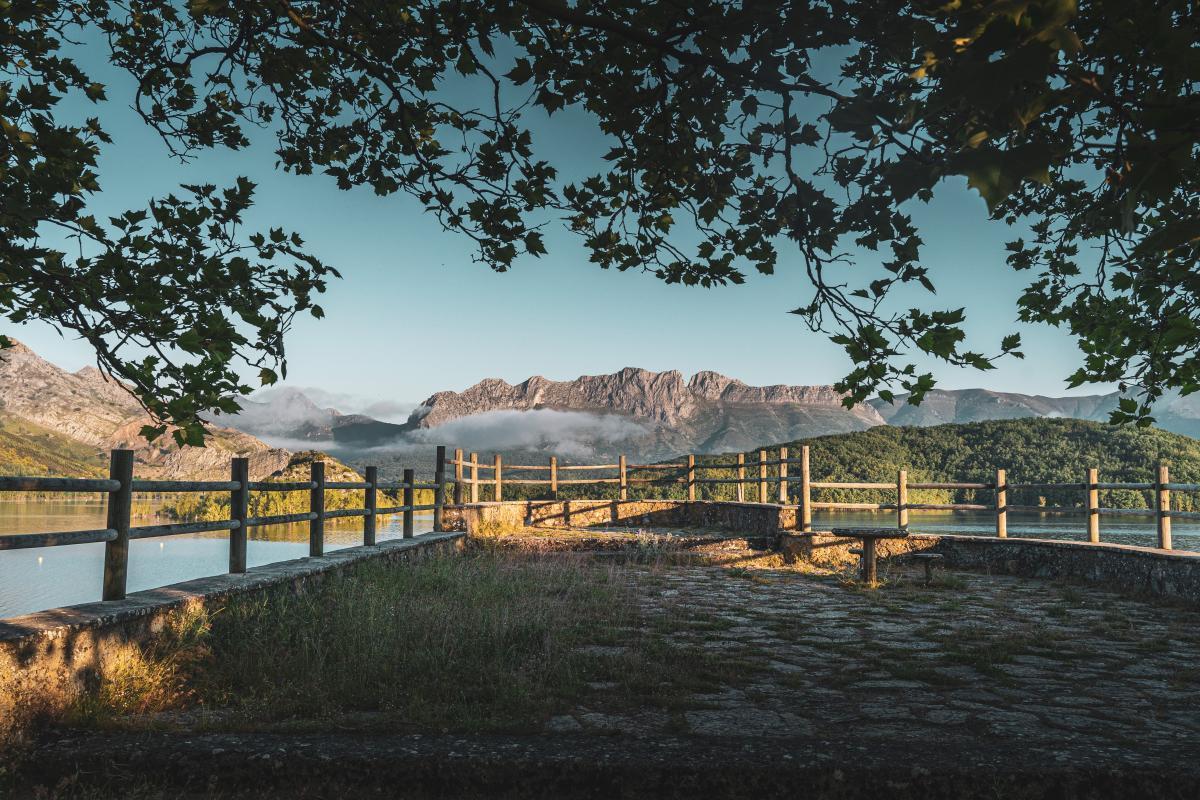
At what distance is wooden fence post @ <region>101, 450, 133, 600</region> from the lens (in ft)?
14.8

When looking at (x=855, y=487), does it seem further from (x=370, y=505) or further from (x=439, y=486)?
(x=370, y=505)

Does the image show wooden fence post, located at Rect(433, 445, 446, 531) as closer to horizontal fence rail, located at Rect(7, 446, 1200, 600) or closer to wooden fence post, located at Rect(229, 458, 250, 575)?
horizontal fence rail, located at Rect(7, 446, 1200, 600)

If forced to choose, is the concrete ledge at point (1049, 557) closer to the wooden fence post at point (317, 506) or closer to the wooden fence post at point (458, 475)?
the wooden fence post at point (317, 506)

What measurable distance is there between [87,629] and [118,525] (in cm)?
115

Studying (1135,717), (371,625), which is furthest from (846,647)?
(371,625)

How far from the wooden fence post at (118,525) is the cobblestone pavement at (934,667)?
312cm

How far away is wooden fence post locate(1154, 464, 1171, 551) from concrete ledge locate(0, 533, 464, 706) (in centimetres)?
948

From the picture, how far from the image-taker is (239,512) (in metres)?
6.25

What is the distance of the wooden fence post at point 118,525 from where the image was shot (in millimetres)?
4504

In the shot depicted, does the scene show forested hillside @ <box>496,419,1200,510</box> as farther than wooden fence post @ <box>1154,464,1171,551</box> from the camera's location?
Yes

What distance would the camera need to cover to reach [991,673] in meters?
4.47

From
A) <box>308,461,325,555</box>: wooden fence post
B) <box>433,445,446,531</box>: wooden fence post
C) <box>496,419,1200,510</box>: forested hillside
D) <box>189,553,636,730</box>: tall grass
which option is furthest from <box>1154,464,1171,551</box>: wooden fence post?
<box>496,419,1200,510</box>: forested hillside

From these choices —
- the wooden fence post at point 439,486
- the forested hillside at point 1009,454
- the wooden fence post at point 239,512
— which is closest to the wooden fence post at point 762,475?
the wooden fence post at point 439,486

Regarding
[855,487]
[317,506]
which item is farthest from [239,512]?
[855,487]
